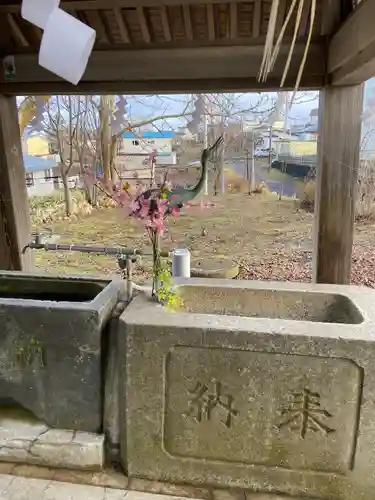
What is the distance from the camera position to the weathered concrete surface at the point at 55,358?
158 centimetres

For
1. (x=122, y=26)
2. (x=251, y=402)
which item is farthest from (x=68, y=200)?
(x=251, y=402)

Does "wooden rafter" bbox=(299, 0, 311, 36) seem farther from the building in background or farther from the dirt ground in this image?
the building in background

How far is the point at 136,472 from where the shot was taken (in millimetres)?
1592

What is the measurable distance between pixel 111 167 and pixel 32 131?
A: 813mm

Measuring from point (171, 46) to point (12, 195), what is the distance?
1.42 metres

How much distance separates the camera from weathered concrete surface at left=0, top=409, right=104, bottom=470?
1602mm

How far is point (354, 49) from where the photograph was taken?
1.68 m

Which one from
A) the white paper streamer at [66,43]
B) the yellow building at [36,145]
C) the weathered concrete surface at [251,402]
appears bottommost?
the weathered concrete surface at [251,402]

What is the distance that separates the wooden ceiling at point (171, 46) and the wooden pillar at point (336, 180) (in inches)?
7.3

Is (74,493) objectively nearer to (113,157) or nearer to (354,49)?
(354,49)

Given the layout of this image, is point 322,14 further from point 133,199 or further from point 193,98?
point 133,199

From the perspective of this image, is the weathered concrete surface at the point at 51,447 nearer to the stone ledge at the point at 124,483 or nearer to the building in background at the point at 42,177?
the stone ledge at the point at 124,483

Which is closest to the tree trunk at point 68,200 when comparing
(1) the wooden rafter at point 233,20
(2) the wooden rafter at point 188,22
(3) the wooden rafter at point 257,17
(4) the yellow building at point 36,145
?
(4) the yellow building at point 36,145

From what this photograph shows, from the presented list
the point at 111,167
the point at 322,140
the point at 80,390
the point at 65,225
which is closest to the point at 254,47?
the point at 322,140
